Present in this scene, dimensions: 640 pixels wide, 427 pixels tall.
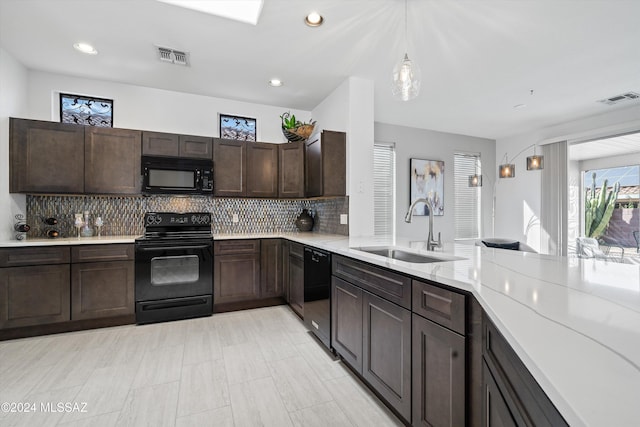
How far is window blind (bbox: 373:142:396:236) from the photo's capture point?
16.4 ft

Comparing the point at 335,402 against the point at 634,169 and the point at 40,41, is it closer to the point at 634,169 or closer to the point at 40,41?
the point at 40,41

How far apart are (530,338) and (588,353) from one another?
4.0 inches

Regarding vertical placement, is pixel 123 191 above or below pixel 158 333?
above

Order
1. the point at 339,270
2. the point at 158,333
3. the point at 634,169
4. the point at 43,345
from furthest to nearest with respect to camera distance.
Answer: the point at 634,169, the point at 158,333, the point at 43,345, the point at 339,270

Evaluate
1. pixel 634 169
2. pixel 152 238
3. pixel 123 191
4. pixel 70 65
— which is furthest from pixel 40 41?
pixel 634 169

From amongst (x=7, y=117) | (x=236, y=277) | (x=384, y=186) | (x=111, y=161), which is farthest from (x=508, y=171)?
(x=7, y=117)

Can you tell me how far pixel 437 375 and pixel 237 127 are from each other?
3.88 m

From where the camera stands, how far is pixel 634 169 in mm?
5766

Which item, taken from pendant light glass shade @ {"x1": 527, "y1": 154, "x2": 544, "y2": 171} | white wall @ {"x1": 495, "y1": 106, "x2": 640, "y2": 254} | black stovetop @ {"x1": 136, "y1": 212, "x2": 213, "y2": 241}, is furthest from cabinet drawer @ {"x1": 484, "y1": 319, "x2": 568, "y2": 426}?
white wall @ {"x1": 495, "y1": 106, "x2": 640, "y2": 254}

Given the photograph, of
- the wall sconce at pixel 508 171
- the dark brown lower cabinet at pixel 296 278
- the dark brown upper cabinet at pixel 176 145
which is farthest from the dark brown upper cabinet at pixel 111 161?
the wall sconce at pixel 508 171

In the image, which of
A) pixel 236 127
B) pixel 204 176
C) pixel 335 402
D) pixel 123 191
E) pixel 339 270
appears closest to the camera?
pixel 335 402

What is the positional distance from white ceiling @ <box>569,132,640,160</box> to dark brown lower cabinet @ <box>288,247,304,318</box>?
209 inches

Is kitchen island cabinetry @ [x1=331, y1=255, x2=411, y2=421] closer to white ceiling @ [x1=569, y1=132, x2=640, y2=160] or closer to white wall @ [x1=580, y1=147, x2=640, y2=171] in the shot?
white ceiling @ [x1=569, y1=132, x2=640, y2=160]

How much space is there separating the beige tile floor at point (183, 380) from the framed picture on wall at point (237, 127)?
260cm
